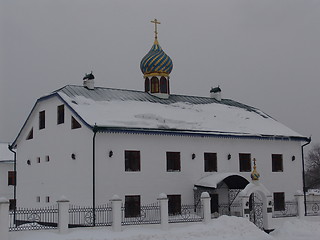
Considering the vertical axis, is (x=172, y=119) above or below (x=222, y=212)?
above

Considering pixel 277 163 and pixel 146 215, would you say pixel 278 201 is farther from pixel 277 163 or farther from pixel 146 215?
pixel 146 215

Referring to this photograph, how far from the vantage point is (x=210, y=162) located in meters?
26.2

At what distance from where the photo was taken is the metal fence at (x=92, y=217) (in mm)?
20781

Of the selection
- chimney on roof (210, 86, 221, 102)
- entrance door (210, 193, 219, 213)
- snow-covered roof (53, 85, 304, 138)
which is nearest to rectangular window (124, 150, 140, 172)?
snow-covered roof (53, 85, 304, 138)

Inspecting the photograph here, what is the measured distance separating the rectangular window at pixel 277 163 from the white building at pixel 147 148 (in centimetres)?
5

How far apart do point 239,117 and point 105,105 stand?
8.46 m

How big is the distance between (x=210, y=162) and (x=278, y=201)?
4.71 meters

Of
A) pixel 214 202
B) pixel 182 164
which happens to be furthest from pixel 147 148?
pixel 214 202

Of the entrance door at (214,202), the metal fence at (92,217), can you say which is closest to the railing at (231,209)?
the entrance door at (214,202)

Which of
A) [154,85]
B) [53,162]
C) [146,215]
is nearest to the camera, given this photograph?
[146,215]

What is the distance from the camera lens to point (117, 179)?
902 inches

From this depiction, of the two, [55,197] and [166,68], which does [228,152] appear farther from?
[55,197]

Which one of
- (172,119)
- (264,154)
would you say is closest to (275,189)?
(264,154)

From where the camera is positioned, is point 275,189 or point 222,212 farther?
point 275,189
